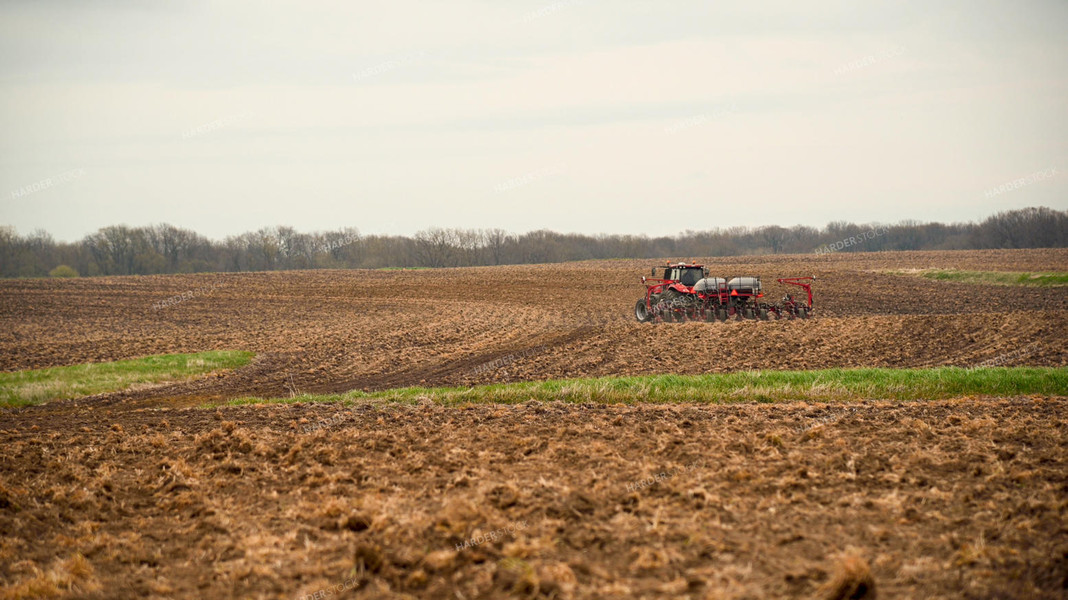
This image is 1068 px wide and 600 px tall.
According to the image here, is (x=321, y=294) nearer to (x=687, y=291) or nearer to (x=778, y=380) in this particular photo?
(x=687, y=291)

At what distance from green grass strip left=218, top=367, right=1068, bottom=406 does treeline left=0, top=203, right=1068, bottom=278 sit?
276ft

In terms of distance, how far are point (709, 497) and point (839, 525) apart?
48.2 inches

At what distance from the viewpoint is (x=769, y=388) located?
14.5 m

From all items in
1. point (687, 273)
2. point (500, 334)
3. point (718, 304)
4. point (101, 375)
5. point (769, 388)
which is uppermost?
point (687, 273)

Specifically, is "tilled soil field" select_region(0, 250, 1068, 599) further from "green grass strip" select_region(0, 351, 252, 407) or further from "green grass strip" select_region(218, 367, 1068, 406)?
"green grass strip" select_region(218, 367, 1068, 406)

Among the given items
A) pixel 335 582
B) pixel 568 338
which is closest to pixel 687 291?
pixel 568 338

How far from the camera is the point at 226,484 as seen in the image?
8867 mm

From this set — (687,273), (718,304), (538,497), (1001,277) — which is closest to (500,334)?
(687,273)

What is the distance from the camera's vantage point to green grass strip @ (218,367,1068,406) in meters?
13.8

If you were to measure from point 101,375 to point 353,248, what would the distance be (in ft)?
337

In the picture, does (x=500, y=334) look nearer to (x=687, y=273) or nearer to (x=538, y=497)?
(x=687, y=273)

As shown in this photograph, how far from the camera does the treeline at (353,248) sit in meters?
101

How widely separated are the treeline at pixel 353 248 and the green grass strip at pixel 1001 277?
67.9 metres

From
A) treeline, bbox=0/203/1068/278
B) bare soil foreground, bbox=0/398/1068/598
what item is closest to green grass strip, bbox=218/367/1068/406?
bare soil foreground, bbox=0/398/1068/598
